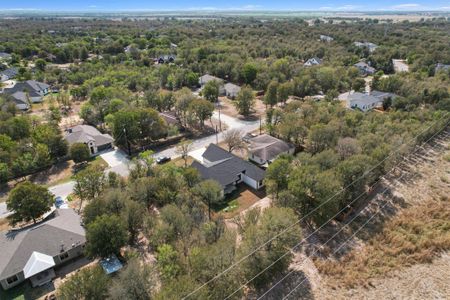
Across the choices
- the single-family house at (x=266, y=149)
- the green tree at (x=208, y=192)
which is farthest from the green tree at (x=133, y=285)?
the single-family house at (x=266, y=149)

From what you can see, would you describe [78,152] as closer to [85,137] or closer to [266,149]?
[85,137]

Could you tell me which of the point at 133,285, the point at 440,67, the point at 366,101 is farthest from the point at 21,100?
the point at 440,67

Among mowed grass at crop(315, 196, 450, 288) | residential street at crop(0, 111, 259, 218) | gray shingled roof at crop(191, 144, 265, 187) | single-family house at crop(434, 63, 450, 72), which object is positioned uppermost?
single-family house at crop(434, 63, 450, 72)

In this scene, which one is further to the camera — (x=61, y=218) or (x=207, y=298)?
(x=61, y=218)

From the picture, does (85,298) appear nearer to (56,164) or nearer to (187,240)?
(187,240)

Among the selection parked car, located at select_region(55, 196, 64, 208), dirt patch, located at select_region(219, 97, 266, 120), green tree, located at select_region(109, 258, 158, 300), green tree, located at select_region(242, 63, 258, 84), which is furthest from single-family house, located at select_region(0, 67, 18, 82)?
green tree, located at select_region(109, 258, 158, 300)

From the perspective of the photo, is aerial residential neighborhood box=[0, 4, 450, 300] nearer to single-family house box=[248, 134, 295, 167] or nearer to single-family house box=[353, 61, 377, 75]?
single-family house box=[248, 134, 295, 167]

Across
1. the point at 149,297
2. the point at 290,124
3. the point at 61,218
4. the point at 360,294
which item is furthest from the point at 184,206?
the point at 290,124
